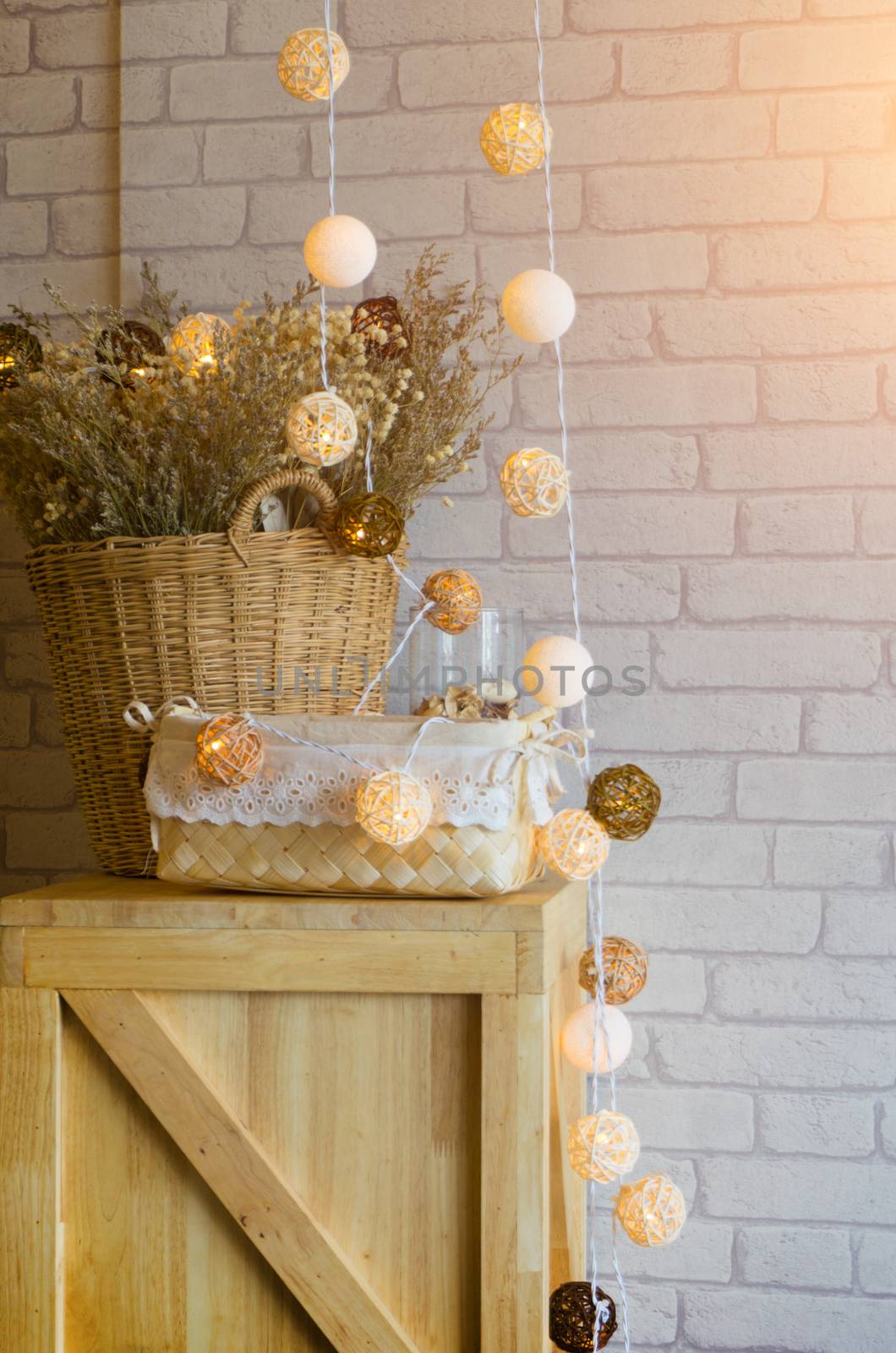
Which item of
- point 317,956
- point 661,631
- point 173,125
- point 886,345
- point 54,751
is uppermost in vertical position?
point 173,125

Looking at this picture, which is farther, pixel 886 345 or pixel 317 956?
pixel 886 345

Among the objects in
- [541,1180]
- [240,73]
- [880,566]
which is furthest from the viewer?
[240,73]

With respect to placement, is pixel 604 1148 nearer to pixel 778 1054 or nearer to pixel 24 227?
pixel 778 1054

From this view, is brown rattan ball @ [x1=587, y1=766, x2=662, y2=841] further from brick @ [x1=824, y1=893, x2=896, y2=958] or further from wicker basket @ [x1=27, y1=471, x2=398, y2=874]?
brick @ [x1=824, y1=893, x2=896, y2=958]

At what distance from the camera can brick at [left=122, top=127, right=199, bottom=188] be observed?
1.60 meters

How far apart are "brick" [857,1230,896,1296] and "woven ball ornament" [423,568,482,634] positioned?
87 centimetres

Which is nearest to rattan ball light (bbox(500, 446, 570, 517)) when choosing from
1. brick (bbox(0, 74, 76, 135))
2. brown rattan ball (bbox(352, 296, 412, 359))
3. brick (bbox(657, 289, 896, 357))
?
brown rattan ball (bbox(352, 296, 412, 359))

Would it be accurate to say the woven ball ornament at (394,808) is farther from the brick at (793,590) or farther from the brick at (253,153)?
the brick at (253,153)

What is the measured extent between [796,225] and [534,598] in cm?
55

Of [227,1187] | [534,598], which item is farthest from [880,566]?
[227,1187]

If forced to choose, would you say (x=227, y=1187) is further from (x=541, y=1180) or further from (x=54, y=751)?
(x=54, y=751)

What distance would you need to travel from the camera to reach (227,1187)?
110 centimetres

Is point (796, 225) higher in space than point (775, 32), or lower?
lower

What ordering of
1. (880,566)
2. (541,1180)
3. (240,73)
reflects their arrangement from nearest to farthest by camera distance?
(541,1180)
(880,566)
(240,73)
